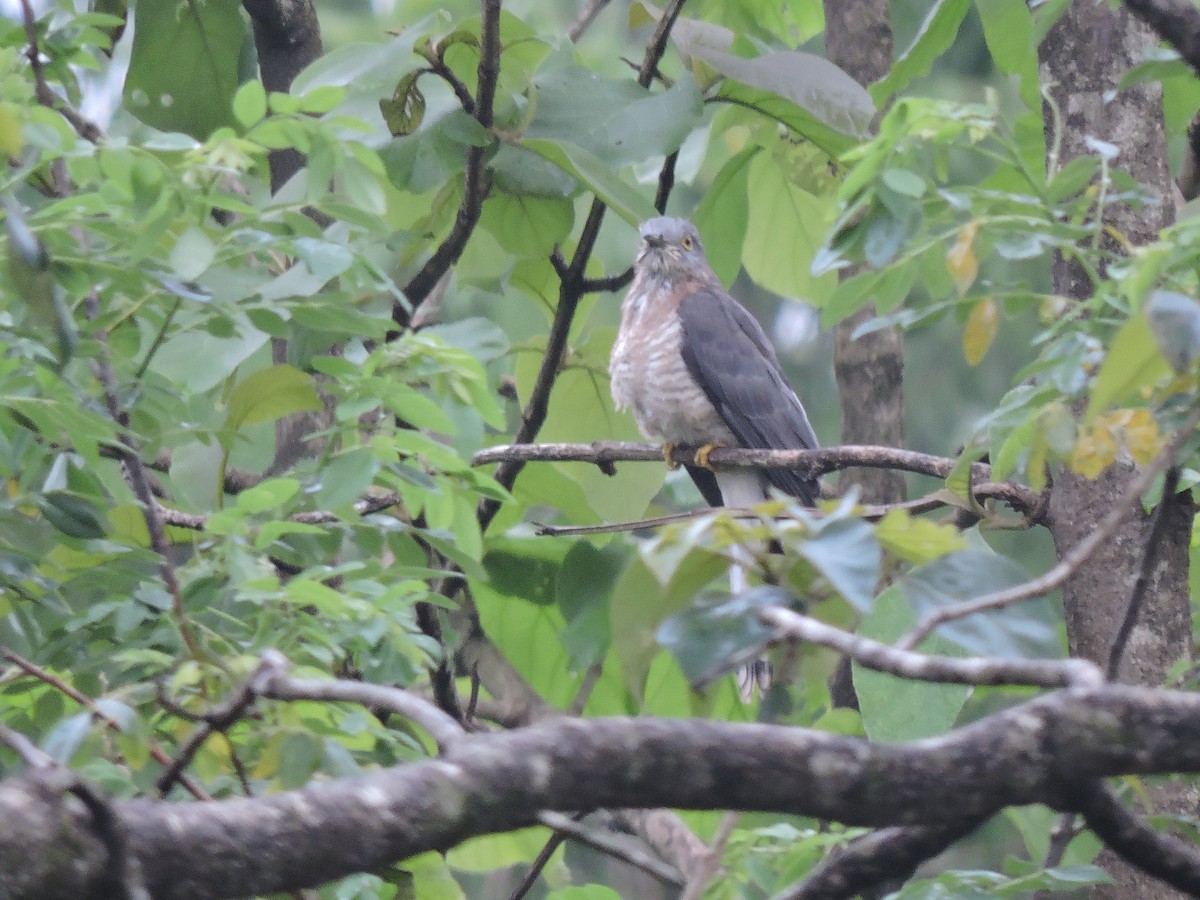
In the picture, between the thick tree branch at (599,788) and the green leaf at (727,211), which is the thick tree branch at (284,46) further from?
the thick tree branch at (599,788)

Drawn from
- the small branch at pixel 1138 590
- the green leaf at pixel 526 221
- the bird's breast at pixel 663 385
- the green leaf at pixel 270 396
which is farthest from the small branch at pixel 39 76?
the bird's breast at pixel 663 385

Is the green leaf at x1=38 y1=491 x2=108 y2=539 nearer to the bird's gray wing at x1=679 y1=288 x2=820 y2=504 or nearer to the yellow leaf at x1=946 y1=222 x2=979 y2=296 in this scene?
the yellow leaf at x1=946 y1=222 x2=979 y2=296

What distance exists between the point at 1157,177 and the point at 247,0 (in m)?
2.38

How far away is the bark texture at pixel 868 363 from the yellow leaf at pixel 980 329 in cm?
194

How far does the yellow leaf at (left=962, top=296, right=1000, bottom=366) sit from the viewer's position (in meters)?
1.81

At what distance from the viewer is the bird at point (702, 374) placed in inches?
164

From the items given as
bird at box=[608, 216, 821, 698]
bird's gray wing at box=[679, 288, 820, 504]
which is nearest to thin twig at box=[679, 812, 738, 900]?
bird at box=[608, 216, 821, 698]

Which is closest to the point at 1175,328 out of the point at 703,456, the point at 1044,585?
the point at 1044,585

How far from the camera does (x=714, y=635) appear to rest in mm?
1192

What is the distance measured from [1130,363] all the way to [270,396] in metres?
1.52

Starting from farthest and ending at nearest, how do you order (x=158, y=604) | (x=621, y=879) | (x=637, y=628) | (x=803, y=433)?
(x=621, y=879) → (x=803, y=433) → (x=158, y=604) → (x=637, y=628)

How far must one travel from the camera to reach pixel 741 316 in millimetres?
4887

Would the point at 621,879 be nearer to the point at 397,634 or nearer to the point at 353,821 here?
the point at 397,634

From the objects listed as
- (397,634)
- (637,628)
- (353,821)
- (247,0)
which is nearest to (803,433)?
(247,0)
